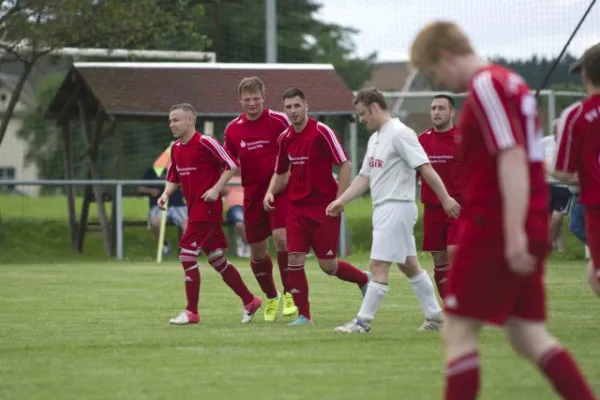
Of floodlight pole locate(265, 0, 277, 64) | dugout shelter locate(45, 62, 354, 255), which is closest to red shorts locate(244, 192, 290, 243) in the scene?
dugout shelter locate(45, 62, 354, 255)

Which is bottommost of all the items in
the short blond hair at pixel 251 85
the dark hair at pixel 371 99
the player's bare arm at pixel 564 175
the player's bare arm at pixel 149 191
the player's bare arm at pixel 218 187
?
the player's bare arm at pixel 149 191

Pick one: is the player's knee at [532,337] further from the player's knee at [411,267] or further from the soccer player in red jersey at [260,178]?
the soccer player in red jersey at [260,178]

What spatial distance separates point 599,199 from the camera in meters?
7.42

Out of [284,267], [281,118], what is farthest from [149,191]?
[281,118]

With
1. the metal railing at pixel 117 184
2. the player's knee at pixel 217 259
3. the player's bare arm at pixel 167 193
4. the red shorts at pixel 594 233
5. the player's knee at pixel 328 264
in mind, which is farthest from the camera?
the metal railing at pixel 117 184

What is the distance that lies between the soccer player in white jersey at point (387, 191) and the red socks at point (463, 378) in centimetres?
401

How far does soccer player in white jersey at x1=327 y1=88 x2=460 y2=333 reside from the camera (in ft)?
30.5

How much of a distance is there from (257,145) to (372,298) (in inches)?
99.9

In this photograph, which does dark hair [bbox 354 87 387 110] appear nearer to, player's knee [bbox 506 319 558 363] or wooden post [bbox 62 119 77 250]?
player's knee [bbox 506 319 558 363]

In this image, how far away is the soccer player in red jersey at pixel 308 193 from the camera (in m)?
10.6

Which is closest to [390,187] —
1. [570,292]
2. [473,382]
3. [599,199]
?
[599,199]

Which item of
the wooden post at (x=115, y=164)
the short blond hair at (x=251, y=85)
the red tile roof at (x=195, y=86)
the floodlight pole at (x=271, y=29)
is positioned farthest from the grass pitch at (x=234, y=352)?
the floodlight pole at (x=271, y=29)

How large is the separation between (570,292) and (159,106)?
439 inches

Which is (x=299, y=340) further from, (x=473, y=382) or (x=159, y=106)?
(x=159, y=106)
